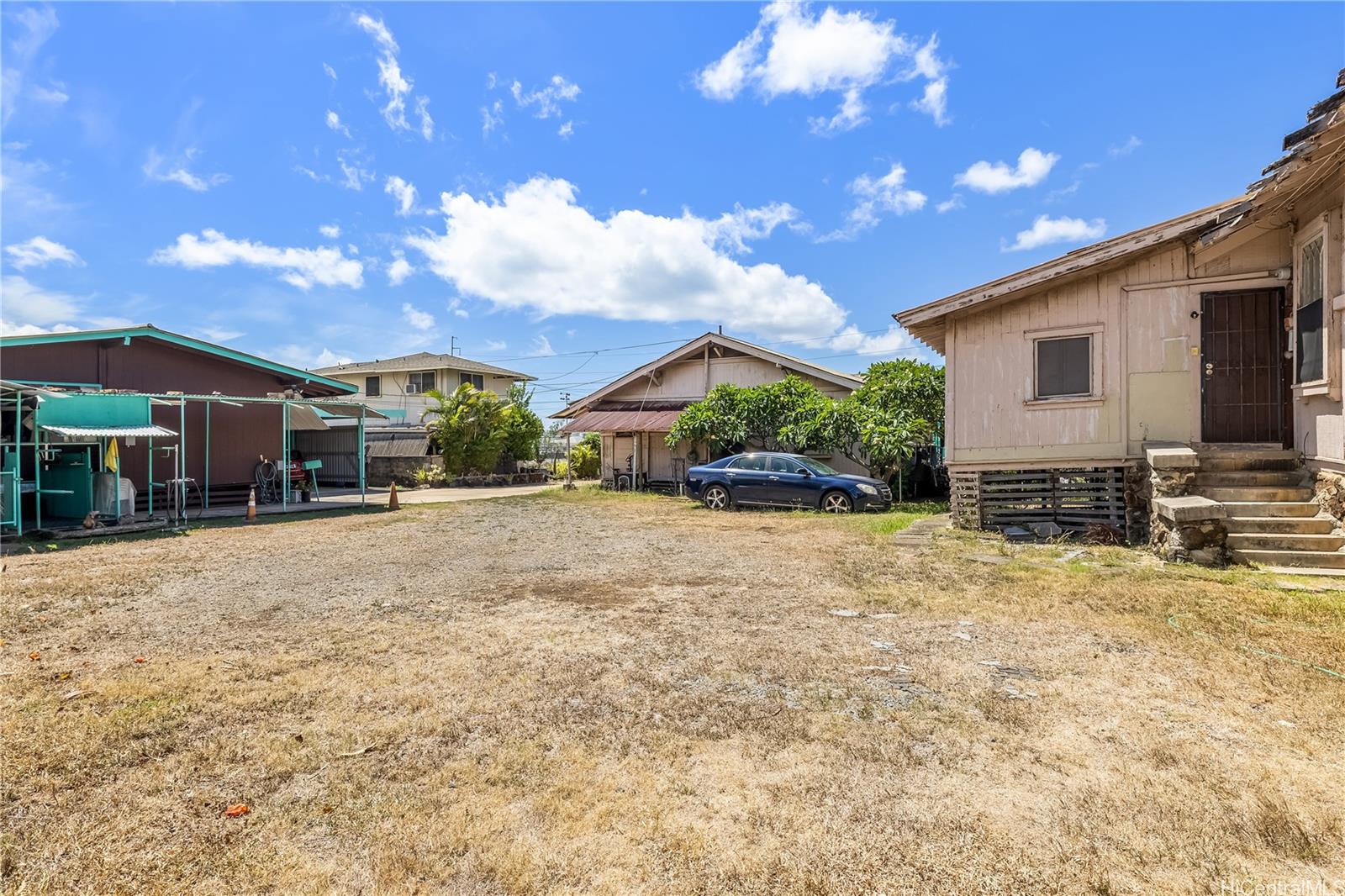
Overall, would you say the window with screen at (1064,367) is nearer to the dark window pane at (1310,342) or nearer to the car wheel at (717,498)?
the dark window pane at (1310,342)

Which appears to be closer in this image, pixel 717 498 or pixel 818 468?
pixel 818 468

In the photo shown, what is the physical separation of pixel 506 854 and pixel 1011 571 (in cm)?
655

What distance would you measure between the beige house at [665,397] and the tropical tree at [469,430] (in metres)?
3.72

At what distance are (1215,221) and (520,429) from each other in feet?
73.9

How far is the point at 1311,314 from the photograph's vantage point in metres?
7.96

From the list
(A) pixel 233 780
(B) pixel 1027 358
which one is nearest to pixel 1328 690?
(A) pixel 233 780

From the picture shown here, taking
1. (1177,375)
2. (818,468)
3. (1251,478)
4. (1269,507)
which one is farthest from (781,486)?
(1269,507)

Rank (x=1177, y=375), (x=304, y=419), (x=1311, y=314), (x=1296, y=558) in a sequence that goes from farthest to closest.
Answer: (x=304, y=419), (x=1177, y=375), (x=1311, y=314), (x=1296, y=558)

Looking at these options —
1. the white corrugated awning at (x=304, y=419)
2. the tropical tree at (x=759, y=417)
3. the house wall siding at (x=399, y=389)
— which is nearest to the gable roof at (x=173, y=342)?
the white corrugated awning at (x=304, y=419)

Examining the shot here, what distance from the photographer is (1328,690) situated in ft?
12.7

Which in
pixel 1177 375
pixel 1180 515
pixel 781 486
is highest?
pixel 1177 375

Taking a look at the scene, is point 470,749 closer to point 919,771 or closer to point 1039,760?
point 919,771

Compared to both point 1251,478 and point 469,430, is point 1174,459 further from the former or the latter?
point 469,430

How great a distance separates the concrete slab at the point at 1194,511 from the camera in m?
7.32
